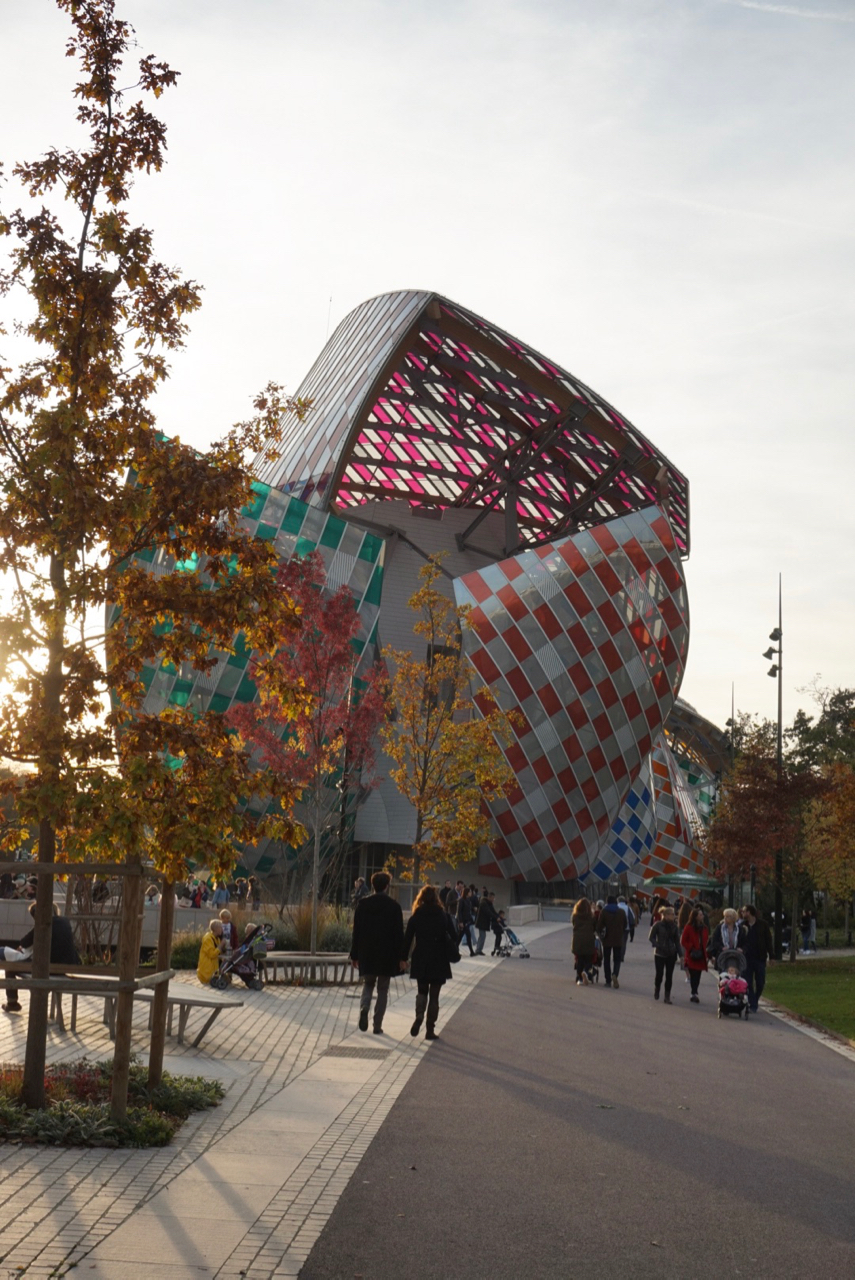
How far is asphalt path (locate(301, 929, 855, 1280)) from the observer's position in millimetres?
5824

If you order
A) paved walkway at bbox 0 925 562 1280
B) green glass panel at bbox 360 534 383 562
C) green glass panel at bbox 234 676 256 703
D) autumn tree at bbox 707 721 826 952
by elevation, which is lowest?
paved walkway at bbox 0 925 562 1280

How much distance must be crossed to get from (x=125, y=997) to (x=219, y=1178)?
5.86 ft

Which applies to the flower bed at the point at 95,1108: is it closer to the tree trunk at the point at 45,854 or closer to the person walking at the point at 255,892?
the tree trunk at the point at 45,854

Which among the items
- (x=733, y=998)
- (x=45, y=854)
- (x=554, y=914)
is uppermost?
(x=45, y=854)

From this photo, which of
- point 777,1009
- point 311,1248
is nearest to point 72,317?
point 311,1248

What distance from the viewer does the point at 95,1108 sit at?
27.0ft

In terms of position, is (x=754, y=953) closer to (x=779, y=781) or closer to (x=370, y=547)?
(x=779, y=781)

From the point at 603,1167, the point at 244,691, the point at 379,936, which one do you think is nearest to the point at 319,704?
the point at 379,936

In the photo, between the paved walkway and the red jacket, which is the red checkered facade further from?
the paved walkway

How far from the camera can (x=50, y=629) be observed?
8.70 meters

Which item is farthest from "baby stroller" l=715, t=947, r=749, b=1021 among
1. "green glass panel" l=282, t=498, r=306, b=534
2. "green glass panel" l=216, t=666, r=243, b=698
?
"green glass panel" l=282, t=498, r=306, b=534

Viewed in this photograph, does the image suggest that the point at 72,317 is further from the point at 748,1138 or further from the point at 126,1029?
the point at 748,1138

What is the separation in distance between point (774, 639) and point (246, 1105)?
107 feet

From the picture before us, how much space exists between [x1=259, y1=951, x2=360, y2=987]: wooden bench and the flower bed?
9064 millimetres
